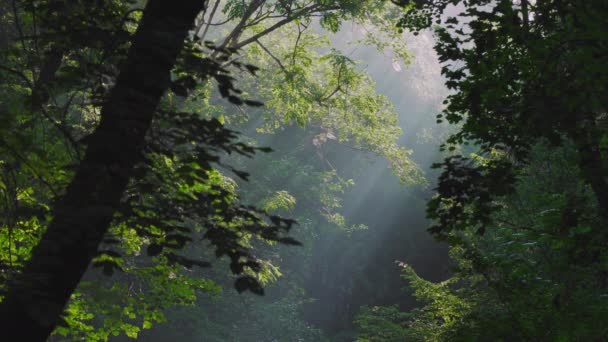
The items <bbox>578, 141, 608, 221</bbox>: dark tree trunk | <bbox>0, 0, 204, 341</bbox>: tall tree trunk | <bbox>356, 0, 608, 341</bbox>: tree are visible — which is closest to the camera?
<bbox>0, 0, 204, 341</bbox>: tall tree trunk

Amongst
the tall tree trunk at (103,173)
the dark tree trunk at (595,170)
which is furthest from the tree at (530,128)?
the tall tree trunk at (103,173)

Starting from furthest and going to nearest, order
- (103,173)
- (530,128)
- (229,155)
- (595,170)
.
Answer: (530,128), (595,170), (229,155), (103,173)

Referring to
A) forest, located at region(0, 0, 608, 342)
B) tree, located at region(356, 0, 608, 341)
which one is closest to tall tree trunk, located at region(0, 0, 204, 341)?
forest, located at region(0, 0, 608, 342)

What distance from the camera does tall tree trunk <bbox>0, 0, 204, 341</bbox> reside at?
2865 mm

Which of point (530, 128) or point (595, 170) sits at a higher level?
point (530, 128)

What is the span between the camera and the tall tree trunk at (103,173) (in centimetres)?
287

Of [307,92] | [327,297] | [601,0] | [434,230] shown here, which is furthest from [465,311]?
[327,297]

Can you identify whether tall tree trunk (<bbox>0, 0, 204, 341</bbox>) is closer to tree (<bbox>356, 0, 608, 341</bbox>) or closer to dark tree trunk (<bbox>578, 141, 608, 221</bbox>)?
tree (<bbox>356, 0, 608, 341</bbox>)

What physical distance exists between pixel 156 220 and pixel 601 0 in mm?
3117

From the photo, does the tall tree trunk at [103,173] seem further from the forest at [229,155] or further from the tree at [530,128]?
the tree at [530,128]

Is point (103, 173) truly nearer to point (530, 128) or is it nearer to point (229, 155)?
point (229, 155)

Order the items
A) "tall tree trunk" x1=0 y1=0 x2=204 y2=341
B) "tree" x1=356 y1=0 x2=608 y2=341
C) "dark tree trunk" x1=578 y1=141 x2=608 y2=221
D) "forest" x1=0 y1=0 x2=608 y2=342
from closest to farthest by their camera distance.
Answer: "tall tree trunk" x1=0 y1=0 x2=204 y2=341 < "forest" x1=0 y1=0 x2=608 y2=342 < "tree" x1=356 y1=0 x2=608 y2=341 < "dark tree trunk" x1=578 y1=141 x2=608 y2=221

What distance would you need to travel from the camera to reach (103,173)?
297 cm

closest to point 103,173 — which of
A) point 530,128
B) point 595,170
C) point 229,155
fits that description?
point 229,155
